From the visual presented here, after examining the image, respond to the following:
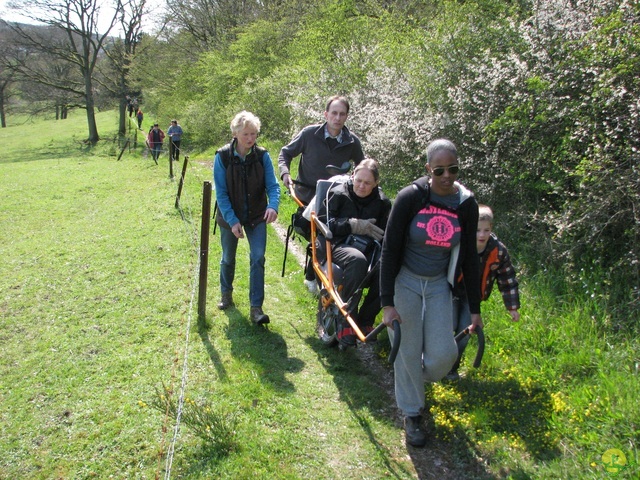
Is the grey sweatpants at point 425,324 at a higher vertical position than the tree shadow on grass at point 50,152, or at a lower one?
higher

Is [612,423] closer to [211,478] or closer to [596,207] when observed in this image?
[596,207]

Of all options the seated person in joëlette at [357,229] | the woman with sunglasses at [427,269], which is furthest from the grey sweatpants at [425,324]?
the seated person in joëlette at [357,229]

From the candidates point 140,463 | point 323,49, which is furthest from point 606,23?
point 323,49

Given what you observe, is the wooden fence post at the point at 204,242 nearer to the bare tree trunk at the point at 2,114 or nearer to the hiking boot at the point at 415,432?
the hiking boot at the point at 415,432

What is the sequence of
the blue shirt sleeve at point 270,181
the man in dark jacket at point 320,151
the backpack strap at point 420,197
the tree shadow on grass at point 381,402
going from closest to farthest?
the backpack strap at point 420,197 → the tree shadow on grass at point 381,402 → the blue shirt sleeve at point 270,181 → the man in dark jacket at point 320,151

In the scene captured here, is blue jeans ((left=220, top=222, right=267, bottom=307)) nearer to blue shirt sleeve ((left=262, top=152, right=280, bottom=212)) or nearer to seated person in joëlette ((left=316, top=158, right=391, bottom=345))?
blue shirt sleeve ((left=262, top=152, right=280, bottom=212))

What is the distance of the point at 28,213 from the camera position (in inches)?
597

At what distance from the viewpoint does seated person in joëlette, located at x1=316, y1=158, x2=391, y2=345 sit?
488 centimetres

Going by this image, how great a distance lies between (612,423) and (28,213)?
15447 mm

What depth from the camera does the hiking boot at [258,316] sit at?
231 inches

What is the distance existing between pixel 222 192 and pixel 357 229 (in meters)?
1.54

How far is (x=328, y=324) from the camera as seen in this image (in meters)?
5.48

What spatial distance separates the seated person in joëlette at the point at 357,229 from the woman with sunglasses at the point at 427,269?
3.34ft

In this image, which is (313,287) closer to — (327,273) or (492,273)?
(327,273)
